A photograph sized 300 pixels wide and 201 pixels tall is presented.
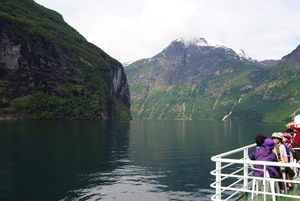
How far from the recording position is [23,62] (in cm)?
18538

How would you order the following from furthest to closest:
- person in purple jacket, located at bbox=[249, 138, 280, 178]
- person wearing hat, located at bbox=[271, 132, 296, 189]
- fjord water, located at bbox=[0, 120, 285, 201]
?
fjord water, located at bbox=[0, 120, 285, 201] → person wearing hat, located at bbox=[271, 132, 296, 189] → person in purple jacket, located at bbox=[249, 138, 280, 178]

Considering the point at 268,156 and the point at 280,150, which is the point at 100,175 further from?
the point at 268,156

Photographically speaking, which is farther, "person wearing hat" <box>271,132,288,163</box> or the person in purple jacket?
"person wearing hat" <box>271,132,288,163</box>

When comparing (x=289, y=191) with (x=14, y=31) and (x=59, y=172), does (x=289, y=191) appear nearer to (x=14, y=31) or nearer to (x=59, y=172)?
(x=59, y=172)

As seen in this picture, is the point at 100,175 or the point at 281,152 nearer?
the point at 281,152

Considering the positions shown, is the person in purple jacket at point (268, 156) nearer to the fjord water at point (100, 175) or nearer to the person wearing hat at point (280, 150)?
the person wearing hat at point (280, 150)

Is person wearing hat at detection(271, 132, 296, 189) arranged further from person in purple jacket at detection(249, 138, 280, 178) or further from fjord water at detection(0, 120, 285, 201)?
fjord water at detection(0, 120, 285, 201)

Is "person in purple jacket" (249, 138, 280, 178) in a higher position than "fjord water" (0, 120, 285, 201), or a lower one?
higher

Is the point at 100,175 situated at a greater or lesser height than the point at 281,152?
lesser

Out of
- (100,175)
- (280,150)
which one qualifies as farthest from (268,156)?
(100,175)

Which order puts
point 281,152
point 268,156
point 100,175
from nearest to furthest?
point 268,156, point 281,152, point 100,175

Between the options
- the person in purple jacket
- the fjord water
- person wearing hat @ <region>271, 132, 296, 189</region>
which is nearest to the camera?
the person in purple jacket

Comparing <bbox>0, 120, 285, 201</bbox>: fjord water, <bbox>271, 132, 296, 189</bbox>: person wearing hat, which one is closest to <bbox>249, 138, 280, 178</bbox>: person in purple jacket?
<bbox>271, 132, 296, 189</bbox>: person wearing hat

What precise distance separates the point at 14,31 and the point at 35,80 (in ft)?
136
